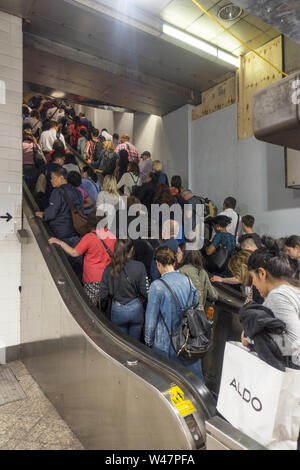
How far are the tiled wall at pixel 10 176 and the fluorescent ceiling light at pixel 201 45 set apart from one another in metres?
2.81

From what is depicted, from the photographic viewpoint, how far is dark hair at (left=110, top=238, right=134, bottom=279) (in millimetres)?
2949

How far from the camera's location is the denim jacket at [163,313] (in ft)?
8.53

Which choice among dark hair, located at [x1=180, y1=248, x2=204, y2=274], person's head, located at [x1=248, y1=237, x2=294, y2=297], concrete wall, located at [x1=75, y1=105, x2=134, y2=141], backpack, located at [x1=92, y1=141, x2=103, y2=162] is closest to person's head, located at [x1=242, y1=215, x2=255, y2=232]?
dark hair, located at [x1=180, y1=248, x2=204, y2=274]

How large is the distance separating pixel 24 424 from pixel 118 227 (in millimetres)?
2399

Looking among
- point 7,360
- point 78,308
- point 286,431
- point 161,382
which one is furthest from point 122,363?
point 7,360

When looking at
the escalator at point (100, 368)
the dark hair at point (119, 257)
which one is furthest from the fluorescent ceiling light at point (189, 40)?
the dark hair at point (119, 257)

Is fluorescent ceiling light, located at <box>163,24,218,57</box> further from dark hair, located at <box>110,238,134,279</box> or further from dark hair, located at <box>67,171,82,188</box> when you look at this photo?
dark hair, located at <box>110,238,134,279</box>

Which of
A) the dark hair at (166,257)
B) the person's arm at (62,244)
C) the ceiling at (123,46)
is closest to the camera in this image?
the dark hair at (166,257)

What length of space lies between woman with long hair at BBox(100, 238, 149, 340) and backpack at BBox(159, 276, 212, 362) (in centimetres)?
45

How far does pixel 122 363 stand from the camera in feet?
6.91

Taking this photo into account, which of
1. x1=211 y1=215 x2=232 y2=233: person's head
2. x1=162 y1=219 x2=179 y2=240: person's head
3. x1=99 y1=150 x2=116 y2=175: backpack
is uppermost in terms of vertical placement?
x1=99 y1=150 x2=116 y2=175: backpack

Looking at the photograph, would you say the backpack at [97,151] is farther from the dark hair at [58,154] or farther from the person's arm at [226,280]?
the person's arm at [226,280]

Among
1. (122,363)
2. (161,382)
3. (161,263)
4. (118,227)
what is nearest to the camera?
(161,382)

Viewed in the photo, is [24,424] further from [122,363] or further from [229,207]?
[229,207]
